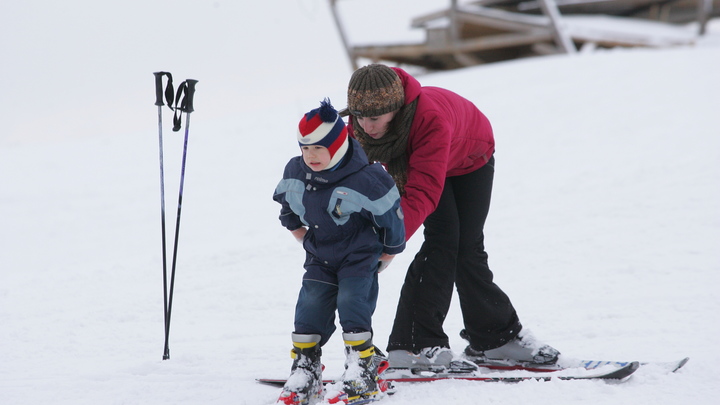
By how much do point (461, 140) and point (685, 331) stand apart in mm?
1770

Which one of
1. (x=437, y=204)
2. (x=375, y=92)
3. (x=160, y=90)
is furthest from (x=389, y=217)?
(x=160, y=90)

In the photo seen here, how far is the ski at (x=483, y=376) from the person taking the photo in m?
2.92

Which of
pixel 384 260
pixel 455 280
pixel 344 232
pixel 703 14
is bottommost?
pixel 455 280

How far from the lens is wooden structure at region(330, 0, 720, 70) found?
13062 mm

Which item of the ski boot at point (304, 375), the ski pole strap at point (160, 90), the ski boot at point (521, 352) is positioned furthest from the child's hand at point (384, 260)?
the ski pole strap at point (160, 90)

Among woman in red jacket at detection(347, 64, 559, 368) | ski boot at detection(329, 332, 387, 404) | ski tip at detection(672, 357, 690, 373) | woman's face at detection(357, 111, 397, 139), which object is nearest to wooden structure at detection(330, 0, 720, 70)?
woman in red jacket at detection(347, 64, 559, 368)

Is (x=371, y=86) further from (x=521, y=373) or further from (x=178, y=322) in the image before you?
(x=178, y=322)

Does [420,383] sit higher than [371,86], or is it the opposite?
[371,86]

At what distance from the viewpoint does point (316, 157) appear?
265 centimetres

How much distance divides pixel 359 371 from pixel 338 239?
54 centimetres

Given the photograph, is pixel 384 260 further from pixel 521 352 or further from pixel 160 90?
pixel 160 90

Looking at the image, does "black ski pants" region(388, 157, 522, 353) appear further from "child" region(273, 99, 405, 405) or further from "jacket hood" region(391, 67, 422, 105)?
"jacket hood" region(391, 67, 422, 105)

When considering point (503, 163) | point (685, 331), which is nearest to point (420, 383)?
point (685, 331)

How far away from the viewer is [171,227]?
676cm
